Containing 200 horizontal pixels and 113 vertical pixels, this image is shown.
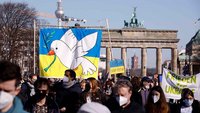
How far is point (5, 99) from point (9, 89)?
253mm

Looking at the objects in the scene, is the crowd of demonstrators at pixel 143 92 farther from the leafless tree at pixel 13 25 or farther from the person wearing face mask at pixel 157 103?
the leafless tree at pixel 13 25

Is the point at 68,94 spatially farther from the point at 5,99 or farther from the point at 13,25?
the point at 13,25

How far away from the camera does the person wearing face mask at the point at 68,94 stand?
30.9 ft

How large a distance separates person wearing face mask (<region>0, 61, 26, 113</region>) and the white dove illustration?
25.0ft

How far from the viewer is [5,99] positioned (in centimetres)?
384

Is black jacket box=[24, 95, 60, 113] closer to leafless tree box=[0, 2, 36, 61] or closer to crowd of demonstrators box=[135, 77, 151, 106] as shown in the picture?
crowd of demonstrators box=[135, 77, 151, 106]

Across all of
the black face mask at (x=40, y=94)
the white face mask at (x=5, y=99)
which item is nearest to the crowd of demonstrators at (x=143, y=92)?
the black face mask at (x=40, y=94)

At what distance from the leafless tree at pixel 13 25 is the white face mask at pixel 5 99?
6081cm

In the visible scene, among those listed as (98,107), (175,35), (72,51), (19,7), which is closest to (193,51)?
(175,35)

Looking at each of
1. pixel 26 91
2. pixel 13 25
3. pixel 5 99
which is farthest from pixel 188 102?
pixel 13 25

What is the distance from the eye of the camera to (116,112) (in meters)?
7.31

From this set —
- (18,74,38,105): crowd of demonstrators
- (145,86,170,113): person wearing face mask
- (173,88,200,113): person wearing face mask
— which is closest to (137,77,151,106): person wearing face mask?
(173,88,200,113): person wearing face mask

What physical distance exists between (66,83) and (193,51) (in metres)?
113

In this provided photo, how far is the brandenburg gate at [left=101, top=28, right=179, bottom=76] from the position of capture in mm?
100312
